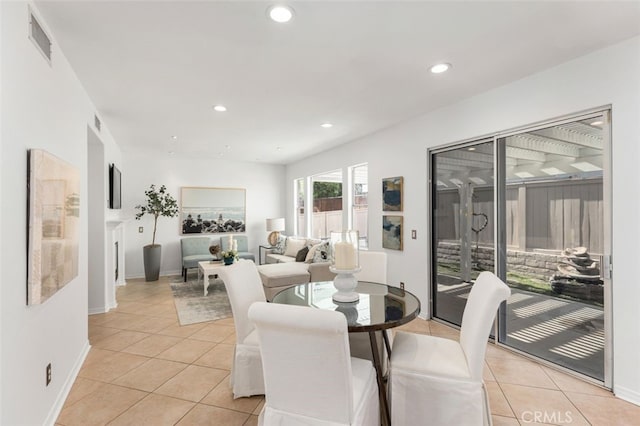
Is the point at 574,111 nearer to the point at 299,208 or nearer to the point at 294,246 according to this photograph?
the point at 294,246

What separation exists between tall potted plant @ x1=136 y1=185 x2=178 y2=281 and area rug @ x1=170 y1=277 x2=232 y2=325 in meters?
0.48

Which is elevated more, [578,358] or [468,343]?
[468,343]

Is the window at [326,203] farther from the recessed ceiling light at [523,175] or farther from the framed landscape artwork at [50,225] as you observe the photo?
the framed landscape artwork at [50,225]

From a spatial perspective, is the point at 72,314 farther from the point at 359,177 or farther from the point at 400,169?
the point at 359,177

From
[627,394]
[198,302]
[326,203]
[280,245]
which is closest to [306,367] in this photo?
[627,394]

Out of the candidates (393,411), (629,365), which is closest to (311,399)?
(393,411)

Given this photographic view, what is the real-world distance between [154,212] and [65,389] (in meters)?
4.39

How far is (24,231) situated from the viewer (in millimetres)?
1686

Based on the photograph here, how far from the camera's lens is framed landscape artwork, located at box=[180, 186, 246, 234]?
276 inches

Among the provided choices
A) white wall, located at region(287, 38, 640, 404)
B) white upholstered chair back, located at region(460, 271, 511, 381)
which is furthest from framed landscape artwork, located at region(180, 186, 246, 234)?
white upholstered chair back, located at region(460, 271, 511, 381)

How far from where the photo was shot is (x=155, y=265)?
20.3 feet

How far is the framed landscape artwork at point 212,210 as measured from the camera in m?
7.00

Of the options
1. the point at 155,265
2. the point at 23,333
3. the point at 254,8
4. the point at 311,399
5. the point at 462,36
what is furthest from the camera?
the point at 155,265

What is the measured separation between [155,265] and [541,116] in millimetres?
6443
